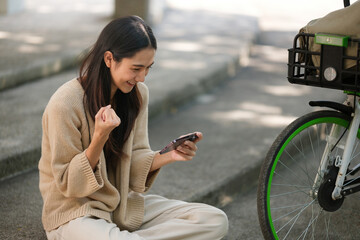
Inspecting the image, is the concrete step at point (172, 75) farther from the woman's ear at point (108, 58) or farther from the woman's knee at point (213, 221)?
the woman's knee at point (213, 221)

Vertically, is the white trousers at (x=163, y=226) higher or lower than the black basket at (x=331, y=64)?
lower

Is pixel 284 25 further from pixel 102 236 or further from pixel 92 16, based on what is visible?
pixel 102 236

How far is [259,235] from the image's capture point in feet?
11.8

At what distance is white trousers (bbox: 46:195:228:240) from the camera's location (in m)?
2.80

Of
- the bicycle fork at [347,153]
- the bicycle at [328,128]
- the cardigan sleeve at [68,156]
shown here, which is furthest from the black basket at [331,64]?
the cardigan sleeve at [68,156]

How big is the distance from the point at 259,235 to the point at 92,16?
5545mm

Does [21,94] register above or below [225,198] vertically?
above

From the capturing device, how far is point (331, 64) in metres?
2.81

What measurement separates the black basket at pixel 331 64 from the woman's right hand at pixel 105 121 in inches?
34.8

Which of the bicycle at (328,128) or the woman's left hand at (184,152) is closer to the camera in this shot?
the bicycle at (328,128)

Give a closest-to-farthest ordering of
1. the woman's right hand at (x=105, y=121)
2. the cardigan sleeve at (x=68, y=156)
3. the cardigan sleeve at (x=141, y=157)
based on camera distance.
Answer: the woman's right hand at (x=105, y=121), the cardigan sleeve at (x=68, y=156), the cardigan sleeve at (x=141, y=157)

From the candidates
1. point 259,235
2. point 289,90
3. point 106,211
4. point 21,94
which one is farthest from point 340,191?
point 289,90

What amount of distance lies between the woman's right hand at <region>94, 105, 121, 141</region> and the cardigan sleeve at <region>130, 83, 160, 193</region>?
1.75 feet

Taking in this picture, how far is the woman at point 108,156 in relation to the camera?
9.11 ft
